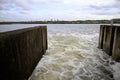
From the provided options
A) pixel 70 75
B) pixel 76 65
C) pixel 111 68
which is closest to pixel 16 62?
pixel 70 75

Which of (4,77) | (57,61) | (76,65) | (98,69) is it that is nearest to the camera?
(4,77)

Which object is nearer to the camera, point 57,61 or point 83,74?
point 83,74

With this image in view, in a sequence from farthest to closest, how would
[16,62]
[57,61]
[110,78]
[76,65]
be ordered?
[57,61] → [76,65] → [110,78] → [16,62]

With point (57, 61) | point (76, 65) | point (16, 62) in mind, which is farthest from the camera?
point (57, 61)

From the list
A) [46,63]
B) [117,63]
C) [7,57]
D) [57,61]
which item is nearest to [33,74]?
[46,63]

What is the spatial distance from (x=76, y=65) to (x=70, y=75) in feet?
3.45

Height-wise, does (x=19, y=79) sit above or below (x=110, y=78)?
above

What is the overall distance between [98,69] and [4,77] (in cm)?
367

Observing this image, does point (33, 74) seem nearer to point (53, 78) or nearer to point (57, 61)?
point (53, 78)

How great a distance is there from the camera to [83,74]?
448cm

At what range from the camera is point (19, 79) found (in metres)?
3.20

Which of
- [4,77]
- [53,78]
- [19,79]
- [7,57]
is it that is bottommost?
[53,78]

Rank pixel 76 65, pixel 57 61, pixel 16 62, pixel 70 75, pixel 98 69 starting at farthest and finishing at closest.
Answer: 1. pixel 57 61
2. pixel 76 65
3. pixel 98 69
4. pixel 70 75
5. pixel 16 62

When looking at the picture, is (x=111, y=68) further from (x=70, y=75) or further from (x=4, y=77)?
(x=4, y=77)
